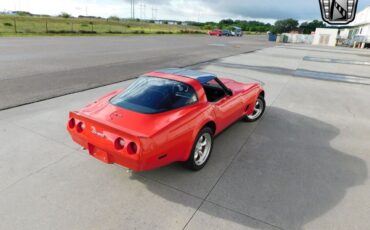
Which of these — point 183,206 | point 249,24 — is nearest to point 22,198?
point 183,206

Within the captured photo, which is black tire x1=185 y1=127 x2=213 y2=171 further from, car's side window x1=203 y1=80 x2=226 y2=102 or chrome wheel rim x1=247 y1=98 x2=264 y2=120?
chrome wheel rim x1=247 y1=98 x2=264 y2=120

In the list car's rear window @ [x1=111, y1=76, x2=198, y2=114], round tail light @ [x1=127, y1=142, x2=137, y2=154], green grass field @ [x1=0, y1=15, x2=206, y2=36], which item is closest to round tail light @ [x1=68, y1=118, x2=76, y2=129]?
car's rear window @ [x1=111, y1=76, x2=198, y2=114]

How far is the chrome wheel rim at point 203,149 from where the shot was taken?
3.42m

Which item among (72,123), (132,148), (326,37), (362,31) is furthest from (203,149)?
(362,31)

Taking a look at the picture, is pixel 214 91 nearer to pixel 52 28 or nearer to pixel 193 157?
pixel 193 157

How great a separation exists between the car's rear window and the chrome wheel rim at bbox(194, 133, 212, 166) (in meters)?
0.56

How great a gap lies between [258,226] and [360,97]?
733cm

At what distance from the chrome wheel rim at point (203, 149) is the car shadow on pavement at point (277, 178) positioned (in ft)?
0.50

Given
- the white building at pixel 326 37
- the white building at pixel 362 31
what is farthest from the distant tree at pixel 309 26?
the white building at pixel 326 37

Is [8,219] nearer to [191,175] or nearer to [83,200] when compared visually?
[83,200]

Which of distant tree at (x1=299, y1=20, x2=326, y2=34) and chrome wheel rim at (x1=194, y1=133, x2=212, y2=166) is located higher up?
distant tree at (x1=299, y1=20, x2=326, y2=34)

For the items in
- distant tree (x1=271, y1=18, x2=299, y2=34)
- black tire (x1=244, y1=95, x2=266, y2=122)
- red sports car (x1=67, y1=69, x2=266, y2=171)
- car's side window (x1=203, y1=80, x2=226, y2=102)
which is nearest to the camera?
red sports car (x1=67, y1=69, x2=266, y2=171)

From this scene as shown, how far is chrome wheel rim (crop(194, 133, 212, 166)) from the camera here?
3.42m

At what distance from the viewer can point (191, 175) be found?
10.9ft
